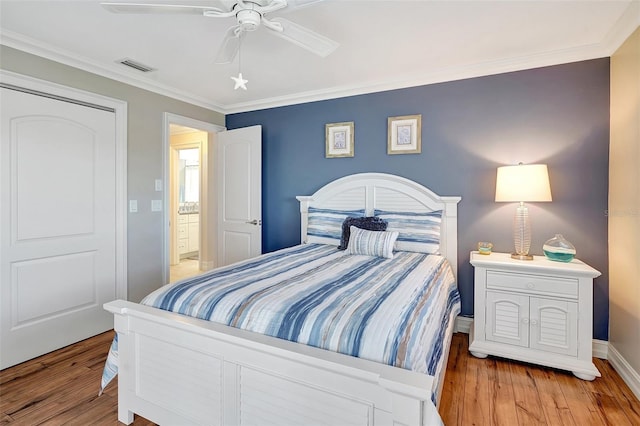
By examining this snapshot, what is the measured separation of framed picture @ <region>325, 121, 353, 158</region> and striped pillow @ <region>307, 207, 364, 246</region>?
0.65 metres

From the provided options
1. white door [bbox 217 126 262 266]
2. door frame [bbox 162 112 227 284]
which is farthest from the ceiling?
white door [bbox 217 126 262 266]

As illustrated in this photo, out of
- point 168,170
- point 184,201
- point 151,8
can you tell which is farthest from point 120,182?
point 184,201

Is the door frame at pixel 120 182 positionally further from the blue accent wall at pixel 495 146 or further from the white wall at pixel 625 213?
the white wall at pixel 625 213

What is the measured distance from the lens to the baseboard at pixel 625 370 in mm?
2016

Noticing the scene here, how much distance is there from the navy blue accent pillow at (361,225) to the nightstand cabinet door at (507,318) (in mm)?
1041

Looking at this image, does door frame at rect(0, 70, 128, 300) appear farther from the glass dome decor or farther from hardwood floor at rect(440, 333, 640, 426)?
the glass dome decor

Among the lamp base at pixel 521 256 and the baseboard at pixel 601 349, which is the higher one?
the lamp base at pixel 521 256

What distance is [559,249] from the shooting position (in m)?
2.40

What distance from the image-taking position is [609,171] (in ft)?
8.14

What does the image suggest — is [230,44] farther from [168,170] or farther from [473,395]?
[473,395]

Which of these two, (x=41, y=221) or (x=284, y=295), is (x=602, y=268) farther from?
(x=41, y=221)

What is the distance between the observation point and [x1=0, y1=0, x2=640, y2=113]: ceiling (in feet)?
6.64

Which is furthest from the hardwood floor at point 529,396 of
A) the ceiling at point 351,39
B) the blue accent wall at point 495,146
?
the ceiling at point 351,39

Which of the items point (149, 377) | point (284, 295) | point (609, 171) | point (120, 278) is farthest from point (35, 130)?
point (609, 171)
